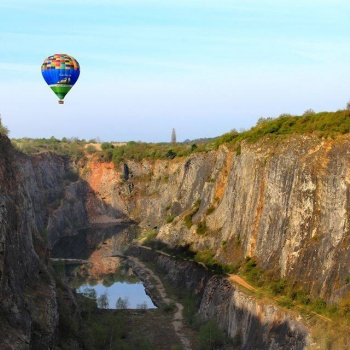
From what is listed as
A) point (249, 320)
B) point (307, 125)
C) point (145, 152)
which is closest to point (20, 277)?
point (249, 320)

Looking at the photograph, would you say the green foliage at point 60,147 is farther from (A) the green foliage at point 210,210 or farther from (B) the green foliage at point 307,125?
(B) the green foliage at point 307,125

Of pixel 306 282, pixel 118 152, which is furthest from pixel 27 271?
pixel 118 152

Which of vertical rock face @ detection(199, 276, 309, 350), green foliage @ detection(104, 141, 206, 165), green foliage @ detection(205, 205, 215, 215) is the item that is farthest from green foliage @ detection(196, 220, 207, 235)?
green foliage @ detection(104, 141, 206, 165)

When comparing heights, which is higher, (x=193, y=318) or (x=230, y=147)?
(x=230, y=147)

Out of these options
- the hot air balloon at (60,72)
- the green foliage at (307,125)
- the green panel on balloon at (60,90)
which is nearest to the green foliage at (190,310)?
the green foliage at (307,125)

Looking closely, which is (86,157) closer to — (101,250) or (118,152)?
(118,152)
